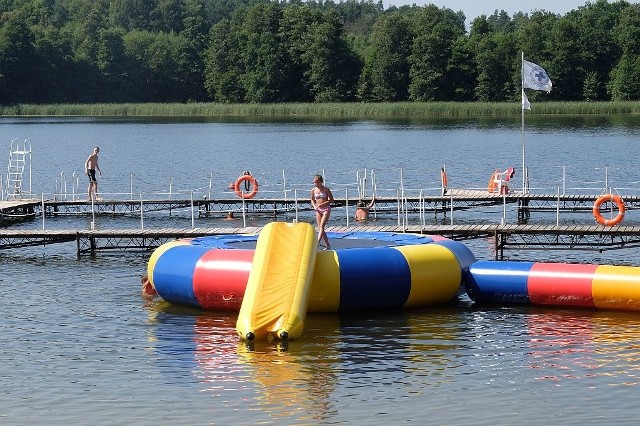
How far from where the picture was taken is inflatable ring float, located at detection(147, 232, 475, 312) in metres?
21.9

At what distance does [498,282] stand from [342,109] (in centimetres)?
8672

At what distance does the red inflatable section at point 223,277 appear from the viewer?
22312mm

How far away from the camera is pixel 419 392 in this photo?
17.2m

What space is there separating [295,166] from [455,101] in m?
53.5

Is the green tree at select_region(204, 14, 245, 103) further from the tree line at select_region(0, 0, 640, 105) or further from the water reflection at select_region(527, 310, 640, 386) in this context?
the water reflection at select_region(527, 310, 640, 386)

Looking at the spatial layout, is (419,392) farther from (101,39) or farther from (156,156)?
(101,39)

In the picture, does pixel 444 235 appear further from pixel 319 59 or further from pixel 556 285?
pixel 319 59

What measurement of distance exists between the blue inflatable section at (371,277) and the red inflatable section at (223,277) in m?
1.78

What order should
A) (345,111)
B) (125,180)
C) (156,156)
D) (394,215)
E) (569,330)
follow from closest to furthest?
(569,330), (394,215), (125,180), (156,156), (345,111)

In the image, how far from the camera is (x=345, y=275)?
2189 cm

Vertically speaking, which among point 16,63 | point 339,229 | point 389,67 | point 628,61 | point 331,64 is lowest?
point 339,229

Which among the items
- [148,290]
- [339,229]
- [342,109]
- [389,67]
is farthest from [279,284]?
[389,67]

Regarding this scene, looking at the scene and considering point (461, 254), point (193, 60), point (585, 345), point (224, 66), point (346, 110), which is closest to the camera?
point (585, 345)

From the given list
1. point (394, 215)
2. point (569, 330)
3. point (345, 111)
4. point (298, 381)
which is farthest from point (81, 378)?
point (345, 111)
